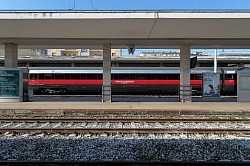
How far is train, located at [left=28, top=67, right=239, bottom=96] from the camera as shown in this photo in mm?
27234

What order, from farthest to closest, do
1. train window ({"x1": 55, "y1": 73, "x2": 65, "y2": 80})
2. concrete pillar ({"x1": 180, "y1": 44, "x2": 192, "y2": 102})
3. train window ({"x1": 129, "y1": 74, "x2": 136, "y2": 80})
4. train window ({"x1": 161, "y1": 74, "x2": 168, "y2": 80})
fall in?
train window ({"x1": 55, "y1": 73, "x2": 65, "y2": 80}) < train window ({"x1": 129, "y1": 74, "x2": 136, "y2": 80}) < train window ({"x1": 161, "y1": 74, "x2": 168, "y2": 80}) < concrete pillar ({"x1": 180, "y1": 44, "x2": 192, "y2": 102})

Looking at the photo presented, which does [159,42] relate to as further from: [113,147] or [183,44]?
[113,147]

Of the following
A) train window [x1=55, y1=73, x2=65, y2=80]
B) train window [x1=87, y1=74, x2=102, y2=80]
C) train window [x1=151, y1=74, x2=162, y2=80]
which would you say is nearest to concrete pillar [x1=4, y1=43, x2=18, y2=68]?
train window [x1=55, y1=73, x2=65, y2=80]

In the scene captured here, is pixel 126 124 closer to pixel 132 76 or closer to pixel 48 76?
pixel 132 76

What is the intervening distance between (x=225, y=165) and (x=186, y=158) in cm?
130

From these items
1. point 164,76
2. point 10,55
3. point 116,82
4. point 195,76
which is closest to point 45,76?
point 116,82

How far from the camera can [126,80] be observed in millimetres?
27438

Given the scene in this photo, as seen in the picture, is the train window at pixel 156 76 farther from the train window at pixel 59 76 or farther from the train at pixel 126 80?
the train window at pixel 59 76

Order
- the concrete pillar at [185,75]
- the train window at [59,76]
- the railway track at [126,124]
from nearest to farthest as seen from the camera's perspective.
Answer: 1. the railway track at [126,124]
2. the concrete pillar at [185,75]
3. the train window at [59,76]

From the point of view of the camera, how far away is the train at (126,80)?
27234 mm

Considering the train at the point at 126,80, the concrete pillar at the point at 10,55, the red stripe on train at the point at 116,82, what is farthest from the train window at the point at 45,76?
the concrete pillar at the point at 10,55

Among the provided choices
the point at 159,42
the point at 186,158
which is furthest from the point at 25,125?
the point at 159,42

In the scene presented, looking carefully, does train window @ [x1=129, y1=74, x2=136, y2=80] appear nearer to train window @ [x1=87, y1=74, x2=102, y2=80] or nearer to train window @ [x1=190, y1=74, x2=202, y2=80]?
train window @ [x1=87, y1=74, x2=102, y2=80]

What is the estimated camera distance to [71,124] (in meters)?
10.4
